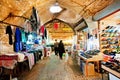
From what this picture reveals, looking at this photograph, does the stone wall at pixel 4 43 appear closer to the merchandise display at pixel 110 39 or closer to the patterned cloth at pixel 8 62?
the patterned cloth at pixel 8 62

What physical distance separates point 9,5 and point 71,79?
3428 mm

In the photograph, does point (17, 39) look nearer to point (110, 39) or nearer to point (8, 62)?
point (8, 62)

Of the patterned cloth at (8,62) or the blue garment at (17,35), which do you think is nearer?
the patterned cloth at (8,62)

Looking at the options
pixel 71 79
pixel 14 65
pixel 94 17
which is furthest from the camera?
pixel 94 17

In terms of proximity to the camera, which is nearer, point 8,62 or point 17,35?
point 8,62

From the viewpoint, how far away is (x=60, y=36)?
28297mm

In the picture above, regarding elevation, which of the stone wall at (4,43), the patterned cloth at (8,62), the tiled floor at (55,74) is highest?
the stone wall at (4,43)

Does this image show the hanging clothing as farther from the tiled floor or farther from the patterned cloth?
the patterned cloth

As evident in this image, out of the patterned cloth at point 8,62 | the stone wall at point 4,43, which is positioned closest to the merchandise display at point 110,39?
the stone wall at point 4,43

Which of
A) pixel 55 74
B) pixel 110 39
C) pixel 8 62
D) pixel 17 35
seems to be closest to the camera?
pixel 8 62

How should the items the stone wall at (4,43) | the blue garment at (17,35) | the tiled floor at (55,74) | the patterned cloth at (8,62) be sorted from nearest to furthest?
the patterned cloth at (8,62)
the stone wall at (4,43)
the tiled floor at (55,74)
the blue garment at (17,35)

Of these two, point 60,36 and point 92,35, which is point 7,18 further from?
point 60,36

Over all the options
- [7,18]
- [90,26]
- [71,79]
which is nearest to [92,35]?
[90,26]

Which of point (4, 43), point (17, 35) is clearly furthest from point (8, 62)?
point (17, 35)
